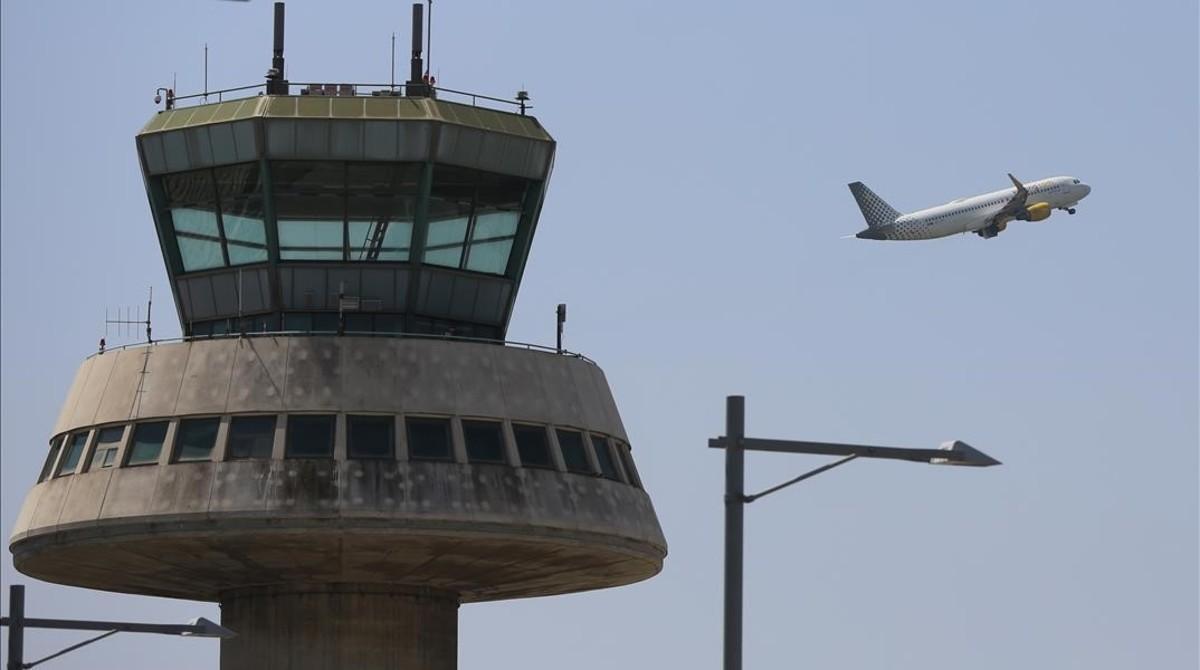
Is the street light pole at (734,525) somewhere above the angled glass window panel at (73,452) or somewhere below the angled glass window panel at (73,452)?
below

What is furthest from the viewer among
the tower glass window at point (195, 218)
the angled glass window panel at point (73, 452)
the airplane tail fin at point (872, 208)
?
the airplane tail fin at point (872, 208)

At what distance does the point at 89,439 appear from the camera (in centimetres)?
6178

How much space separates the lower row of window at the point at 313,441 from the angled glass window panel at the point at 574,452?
0.18ft

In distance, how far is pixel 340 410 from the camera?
59.9m

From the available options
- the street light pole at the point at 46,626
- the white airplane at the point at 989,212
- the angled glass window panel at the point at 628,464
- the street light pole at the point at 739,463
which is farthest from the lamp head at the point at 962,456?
the white airplane at the point at 989,212

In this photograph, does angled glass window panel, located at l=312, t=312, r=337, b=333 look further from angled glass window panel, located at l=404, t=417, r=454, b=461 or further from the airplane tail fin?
the airplane tail fin

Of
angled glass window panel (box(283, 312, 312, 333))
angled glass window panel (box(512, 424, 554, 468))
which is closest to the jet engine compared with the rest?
angled glass window panel (box(283, 312, 312, 333))

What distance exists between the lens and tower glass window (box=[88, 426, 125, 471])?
60812 millimetres

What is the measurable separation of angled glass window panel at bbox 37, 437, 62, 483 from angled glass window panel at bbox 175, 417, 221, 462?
174 inches

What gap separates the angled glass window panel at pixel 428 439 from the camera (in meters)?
59.9

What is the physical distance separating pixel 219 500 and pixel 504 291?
429 inches

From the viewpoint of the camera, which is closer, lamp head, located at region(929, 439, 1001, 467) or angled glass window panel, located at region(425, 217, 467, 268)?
lamp head, located at region(929, 439, 1001, 467)

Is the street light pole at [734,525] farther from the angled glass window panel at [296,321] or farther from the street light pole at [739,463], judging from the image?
the angled glass window panel at [296,321]

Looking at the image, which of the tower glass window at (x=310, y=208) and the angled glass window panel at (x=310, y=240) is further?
the angled glass window panel at (x=310, y=240)
